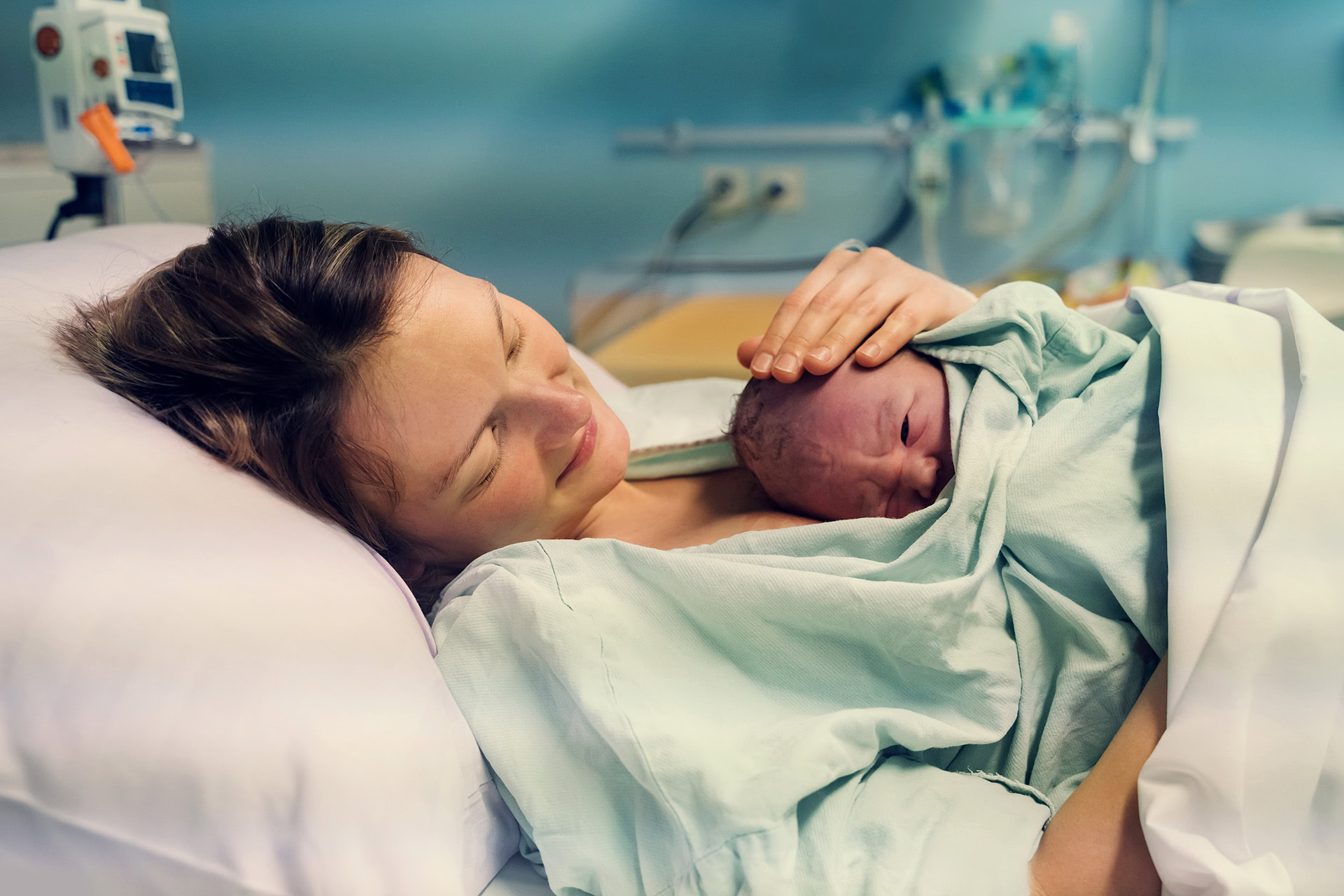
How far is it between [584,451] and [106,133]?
2.95 ft

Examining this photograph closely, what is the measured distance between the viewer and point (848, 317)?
849mm

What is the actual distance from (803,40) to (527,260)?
825mm

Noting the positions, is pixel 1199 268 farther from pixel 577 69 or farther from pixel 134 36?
pixel 134 36

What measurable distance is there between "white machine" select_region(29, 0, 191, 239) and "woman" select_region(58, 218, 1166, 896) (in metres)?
0.59

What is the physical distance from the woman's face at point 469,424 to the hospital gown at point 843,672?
0.21ft

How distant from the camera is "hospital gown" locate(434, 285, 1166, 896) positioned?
1.84 feet

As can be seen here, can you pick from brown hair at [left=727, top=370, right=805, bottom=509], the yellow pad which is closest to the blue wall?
the yellow pad

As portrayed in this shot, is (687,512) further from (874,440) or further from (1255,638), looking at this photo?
(1255,638)

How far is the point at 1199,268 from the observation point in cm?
212

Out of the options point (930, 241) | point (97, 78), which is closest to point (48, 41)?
point (97, 78)

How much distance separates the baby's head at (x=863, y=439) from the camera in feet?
2.60

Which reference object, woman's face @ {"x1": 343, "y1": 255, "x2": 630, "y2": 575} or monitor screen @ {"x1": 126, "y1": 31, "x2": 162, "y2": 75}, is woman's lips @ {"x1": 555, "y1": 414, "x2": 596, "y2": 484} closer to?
woman's face @ {"x1": 343, "y1": 255, "x2": 630, "y2": 575}

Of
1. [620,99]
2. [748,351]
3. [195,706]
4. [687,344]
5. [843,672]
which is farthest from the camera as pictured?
[620,99]

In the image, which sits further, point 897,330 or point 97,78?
point 97,78
